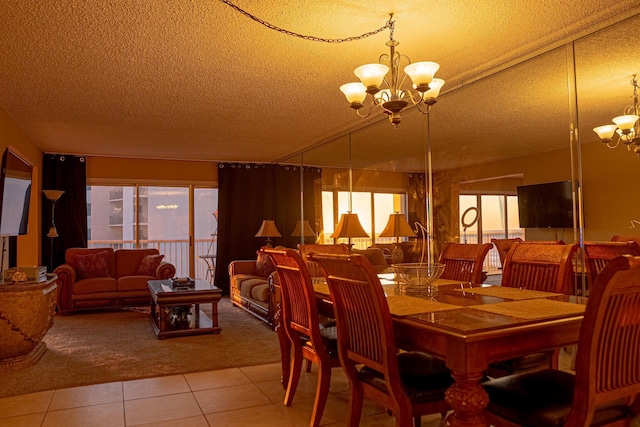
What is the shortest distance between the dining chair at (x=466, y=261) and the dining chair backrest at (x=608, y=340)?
135 cm

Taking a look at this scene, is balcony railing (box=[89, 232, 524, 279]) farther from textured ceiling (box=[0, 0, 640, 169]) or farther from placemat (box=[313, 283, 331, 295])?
placemat (box=[313, 283, 331, 295])

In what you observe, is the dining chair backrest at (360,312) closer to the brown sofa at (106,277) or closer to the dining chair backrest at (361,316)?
the dining chair backrest at (361,316)

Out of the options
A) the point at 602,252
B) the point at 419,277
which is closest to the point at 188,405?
the point at 419,277

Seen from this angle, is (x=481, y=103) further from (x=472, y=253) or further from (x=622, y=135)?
(x=472, y=253)

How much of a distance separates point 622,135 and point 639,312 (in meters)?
1.98

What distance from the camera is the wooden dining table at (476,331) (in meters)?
1.62

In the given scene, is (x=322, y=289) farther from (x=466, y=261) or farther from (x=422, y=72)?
(x=422, y=72)

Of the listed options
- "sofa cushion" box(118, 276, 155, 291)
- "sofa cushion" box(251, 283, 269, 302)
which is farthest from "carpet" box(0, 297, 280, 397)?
"sofa cushion" box(118, 276, 155, 291)

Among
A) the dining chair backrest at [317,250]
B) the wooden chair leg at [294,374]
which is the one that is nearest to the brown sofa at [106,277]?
the dining chair backrest at [317,250]

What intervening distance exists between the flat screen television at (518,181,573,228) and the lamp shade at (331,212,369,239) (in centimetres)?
256

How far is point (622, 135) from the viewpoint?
3.17m

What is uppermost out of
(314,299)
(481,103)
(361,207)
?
(481,103)

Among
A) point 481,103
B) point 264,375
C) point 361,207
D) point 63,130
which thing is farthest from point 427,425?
point 63,130

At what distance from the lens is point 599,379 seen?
62.5 inches
